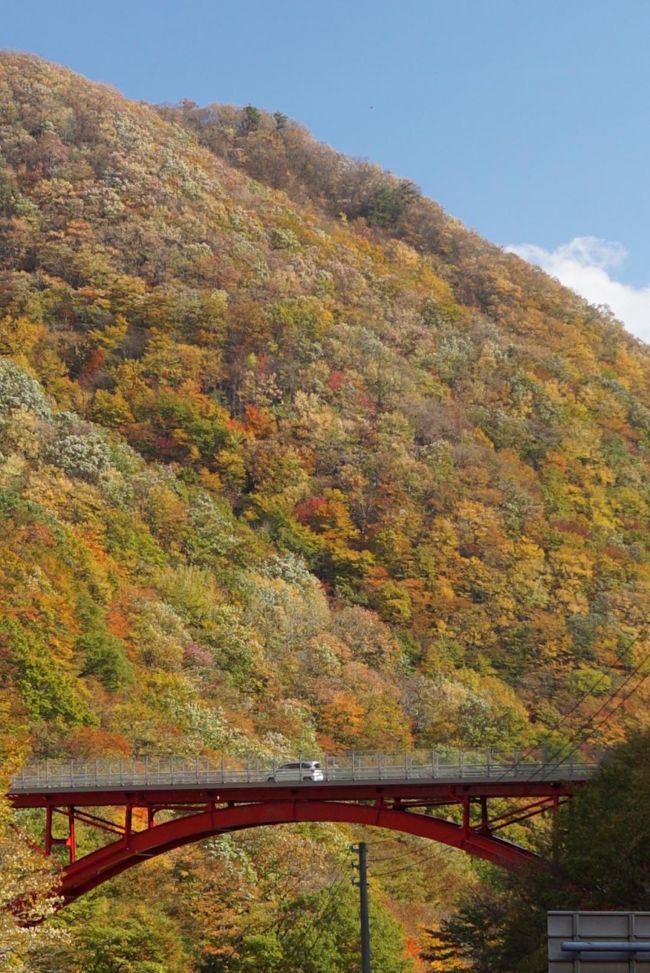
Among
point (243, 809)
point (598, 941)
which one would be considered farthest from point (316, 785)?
point (598, 941)

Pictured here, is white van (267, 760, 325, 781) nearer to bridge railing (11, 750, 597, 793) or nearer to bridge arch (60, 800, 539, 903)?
bridge railing (11, 750, 597, 793)

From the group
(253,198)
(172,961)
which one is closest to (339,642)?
(172,961)

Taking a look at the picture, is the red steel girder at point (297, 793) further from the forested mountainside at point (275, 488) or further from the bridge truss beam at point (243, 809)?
the forested mountainside at point (275, 488)

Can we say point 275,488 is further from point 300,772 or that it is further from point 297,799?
point 297,799

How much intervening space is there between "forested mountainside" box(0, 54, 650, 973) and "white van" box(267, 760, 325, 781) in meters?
5.89

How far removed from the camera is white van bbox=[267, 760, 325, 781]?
60500 mm

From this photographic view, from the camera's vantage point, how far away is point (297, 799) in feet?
181

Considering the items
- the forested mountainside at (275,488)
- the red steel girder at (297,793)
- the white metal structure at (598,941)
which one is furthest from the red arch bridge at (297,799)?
the white metal structure at (598,941)

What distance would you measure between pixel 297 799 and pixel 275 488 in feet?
224

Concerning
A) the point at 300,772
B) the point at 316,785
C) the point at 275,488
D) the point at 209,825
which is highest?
the point at 275,488

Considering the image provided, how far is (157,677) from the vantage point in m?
89.8

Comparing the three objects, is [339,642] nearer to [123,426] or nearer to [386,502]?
[386,502]

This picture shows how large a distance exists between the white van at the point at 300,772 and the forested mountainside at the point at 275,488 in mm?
5889

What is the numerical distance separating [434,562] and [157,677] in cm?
3414
